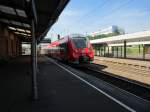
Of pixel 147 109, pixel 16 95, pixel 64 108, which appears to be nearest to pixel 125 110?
pixel 147 109

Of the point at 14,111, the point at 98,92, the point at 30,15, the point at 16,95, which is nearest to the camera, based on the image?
the point at 14,111

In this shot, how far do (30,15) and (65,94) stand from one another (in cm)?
305

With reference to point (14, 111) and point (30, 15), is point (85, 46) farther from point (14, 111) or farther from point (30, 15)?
point (14, 111)

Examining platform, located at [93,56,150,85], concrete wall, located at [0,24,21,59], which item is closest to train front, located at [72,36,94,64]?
platform, located at [93,56,150,85]

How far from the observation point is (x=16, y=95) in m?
10.0

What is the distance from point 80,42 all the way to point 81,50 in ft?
3.08

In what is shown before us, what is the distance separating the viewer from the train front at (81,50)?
1013 inches

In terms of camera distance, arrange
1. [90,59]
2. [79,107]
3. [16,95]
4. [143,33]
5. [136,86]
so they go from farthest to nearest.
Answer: [143,33] → [90,59] → [136,86] → [16,95] → [79,107]

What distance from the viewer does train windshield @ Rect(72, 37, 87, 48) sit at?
1036 inches

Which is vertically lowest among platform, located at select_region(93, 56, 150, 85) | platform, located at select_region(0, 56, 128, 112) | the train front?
platform, located at select_region(93, 56, 150, 85)

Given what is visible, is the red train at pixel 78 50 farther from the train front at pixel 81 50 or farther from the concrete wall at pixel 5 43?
the concrete wall at pixel 5 43

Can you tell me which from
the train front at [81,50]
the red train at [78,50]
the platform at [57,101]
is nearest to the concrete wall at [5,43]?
the red train at [78,50]

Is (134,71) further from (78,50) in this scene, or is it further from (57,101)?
(57,101)

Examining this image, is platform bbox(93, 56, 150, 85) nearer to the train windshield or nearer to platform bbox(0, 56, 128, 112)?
the train windshield
